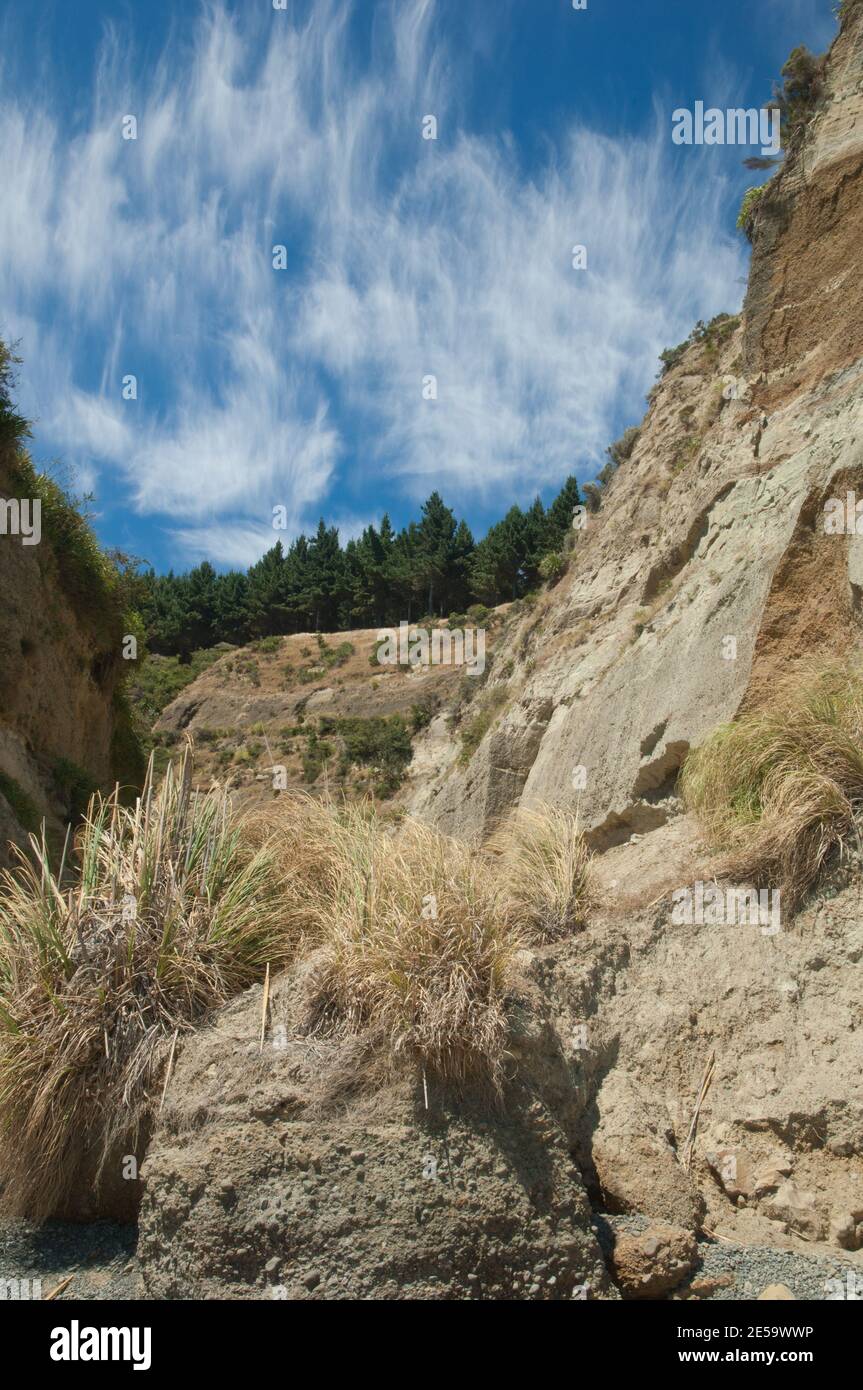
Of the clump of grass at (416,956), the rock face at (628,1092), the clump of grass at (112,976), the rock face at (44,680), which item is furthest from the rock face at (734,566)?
the rock face at (44,680)

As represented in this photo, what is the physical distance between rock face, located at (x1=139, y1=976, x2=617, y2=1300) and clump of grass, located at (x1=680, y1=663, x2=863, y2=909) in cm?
232

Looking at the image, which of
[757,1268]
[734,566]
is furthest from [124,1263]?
[734,566]

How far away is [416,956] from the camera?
15.7 ft

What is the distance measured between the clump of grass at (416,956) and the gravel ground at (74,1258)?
1486mm

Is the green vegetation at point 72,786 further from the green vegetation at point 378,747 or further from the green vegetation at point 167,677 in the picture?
the green vegetation at point 167,677

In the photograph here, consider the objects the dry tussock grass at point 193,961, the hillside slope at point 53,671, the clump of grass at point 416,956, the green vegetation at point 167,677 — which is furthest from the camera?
the green vegetation at point 167,677

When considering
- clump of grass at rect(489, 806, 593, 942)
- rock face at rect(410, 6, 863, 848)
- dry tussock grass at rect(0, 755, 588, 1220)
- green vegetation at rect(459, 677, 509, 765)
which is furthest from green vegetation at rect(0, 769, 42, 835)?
green vegetation at rect(459, 677, 509, 765)

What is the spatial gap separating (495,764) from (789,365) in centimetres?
654

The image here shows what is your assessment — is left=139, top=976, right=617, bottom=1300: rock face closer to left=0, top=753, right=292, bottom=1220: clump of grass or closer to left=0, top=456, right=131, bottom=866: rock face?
left=0, top=753, right=292, bottom=1220: clump of grass

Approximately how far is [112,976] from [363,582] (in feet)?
202

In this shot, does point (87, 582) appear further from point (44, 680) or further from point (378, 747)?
point (378, 747)

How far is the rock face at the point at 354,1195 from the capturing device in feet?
13.2
